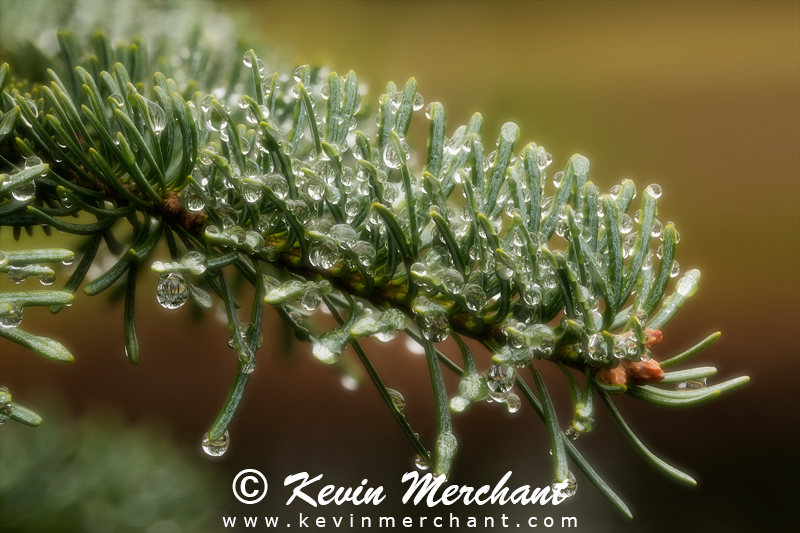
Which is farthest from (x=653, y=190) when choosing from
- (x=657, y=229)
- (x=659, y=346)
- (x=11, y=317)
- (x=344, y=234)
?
(x=659, y=346)

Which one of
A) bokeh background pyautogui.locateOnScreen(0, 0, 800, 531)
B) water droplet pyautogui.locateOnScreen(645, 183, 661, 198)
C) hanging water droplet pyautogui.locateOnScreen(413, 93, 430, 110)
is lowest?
bokeh background pyautogui.locateOnScreen(0, 0, 800, 531)

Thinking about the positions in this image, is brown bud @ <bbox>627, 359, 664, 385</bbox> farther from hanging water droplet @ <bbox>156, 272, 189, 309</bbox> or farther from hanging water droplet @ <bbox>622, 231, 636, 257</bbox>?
hanging water droplet @ <bbox>156, 272, 189, 309</bbox>

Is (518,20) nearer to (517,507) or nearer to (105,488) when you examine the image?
(517,507)

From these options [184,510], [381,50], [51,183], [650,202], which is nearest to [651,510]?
[184,510]

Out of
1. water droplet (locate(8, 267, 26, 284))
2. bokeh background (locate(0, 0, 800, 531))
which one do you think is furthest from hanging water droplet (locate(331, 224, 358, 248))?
bokeh background (locate(0, 0, 800, 531))

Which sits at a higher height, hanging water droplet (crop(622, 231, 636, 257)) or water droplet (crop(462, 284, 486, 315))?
hanging water droplet (crop(622, 231, 636, 257))

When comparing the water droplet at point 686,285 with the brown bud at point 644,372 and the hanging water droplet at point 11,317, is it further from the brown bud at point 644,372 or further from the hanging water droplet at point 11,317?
the hanging water droplet at point 11,317
